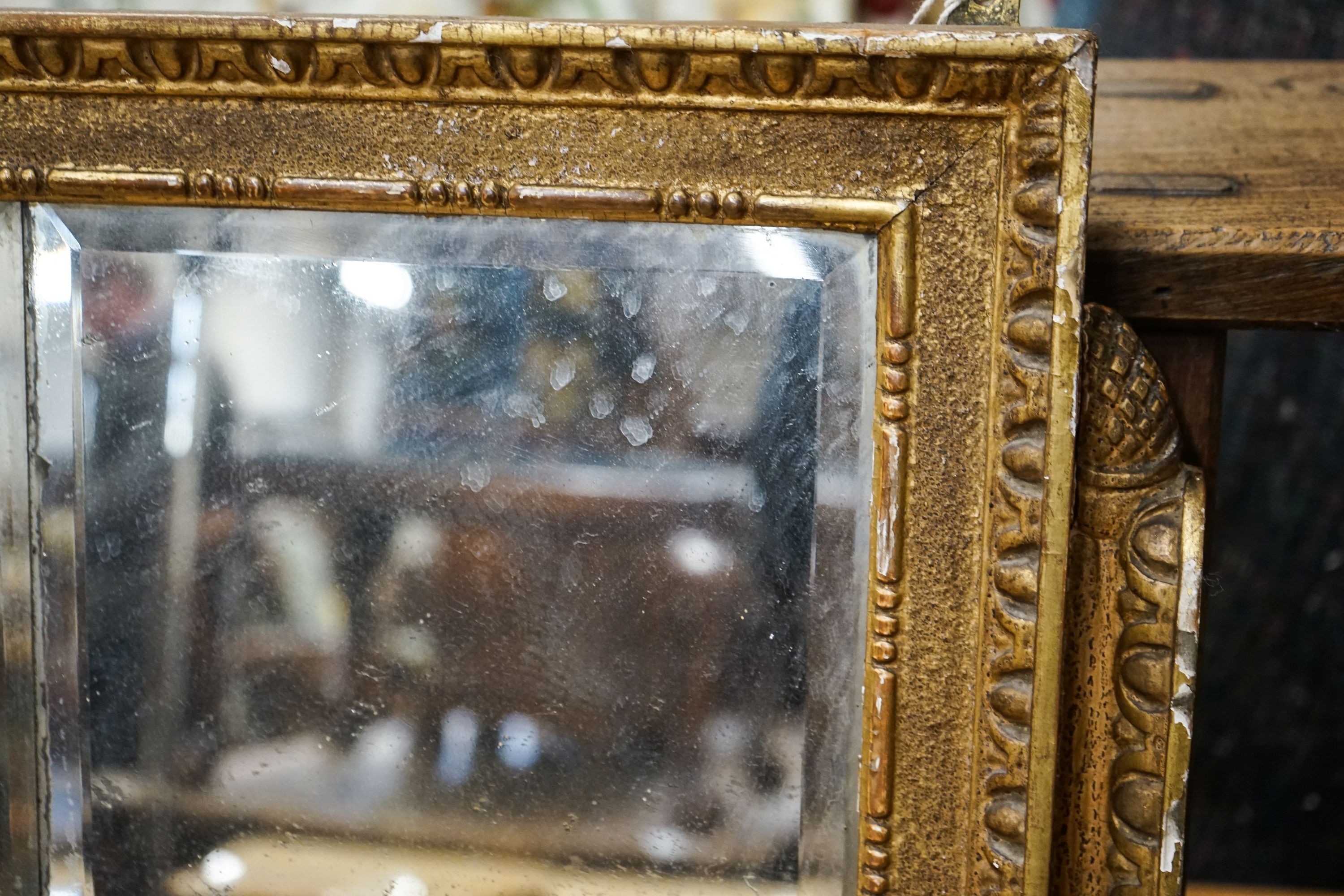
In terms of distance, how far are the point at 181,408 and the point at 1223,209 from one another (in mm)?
611

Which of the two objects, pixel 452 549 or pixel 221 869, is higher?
pixel 452 549

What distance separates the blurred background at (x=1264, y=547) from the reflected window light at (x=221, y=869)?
0.71 m

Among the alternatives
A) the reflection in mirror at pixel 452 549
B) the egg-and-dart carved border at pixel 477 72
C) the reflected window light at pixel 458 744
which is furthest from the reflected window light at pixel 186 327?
the reflected window light at pixel 458 744

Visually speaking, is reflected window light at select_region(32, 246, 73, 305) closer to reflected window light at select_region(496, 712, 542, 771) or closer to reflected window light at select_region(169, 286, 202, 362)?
reflected window light at select_region(169, 286, 202, 362)

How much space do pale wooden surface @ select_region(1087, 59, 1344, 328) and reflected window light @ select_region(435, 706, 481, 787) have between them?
1.41ft

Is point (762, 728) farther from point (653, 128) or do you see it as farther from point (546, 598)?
point (653, 128)

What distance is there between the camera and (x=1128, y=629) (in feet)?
1.61

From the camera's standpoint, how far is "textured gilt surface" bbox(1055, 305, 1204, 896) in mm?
480

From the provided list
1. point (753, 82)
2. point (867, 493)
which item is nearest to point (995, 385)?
point (867, 493)

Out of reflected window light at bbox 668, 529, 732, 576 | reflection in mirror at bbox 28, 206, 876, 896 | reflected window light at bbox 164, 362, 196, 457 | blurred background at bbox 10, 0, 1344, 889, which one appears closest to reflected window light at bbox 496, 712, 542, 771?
reflection in mirror at bbox 28, 206, 876, 896

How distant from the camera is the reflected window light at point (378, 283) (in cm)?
50

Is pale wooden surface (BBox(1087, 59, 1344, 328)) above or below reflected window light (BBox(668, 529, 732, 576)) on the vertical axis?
above

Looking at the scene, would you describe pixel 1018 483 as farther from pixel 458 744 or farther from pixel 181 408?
pixel 181 408

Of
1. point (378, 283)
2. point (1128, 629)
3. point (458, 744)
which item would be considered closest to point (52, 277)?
point (378, 283)
